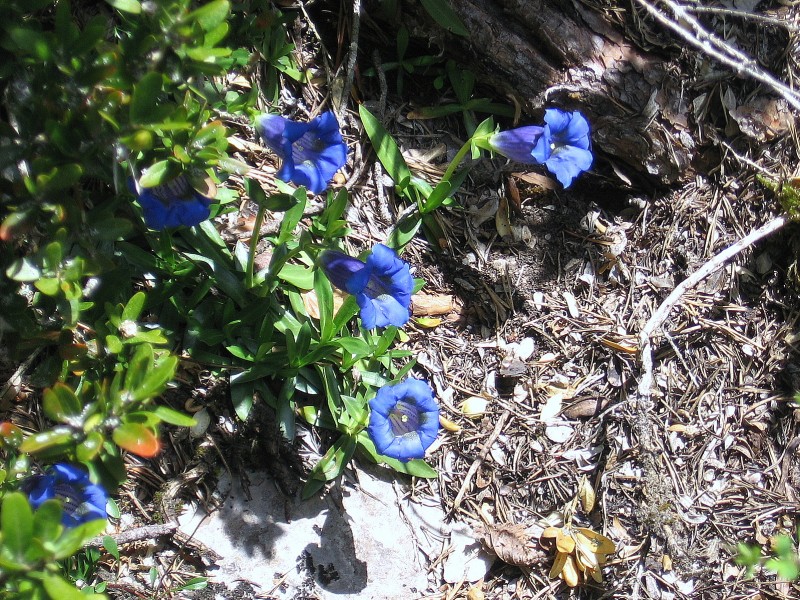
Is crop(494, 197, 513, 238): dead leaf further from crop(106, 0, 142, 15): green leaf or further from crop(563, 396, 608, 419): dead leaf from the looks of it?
crop(106, 0, 142, 15): green leaf

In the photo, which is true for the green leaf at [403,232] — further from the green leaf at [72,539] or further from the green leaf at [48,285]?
the green leaf at [72,539]

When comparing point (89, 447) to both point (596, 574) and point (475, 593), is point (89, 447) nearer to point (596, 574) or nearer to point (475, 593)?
point (475, 593)

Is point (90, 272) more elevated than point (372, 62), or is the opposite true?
point (372, 62)

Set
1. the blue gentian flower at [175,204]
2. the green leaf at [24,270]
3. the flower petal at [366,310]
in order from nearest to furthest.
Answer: the green leaf at [24,270]
the blue gentian flower at [175,204]
the flower petal at [366,310]

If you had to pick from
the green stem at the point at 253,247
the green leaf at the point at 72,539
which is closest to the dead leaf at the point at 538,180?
the green stem at the point at 253,247

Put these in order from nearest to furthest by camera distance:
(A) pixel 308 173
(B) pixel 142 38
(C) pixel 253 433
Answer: (B) pixel 142 38
(A) pixel 308 173
(C) pixel 253 433

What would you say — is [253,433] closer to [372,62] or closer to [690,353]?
[372,62]

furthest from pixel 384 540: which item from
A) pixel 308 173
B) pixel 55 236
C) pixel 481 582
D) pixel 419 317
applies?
pixel 55 236
